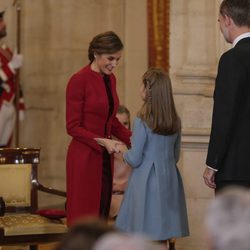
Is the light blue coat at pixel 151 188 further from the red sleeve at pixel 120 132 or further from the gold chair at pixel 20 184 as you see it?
the gold chair at pixel 20 184

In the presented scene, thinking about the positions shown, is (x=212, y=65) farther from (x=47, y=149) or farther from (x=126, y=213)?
(x=47, y=149)

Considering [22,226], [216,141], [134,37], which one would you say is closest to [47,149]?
[134,37]

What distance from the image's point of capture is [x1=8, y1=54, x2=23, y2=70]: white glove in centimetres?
807

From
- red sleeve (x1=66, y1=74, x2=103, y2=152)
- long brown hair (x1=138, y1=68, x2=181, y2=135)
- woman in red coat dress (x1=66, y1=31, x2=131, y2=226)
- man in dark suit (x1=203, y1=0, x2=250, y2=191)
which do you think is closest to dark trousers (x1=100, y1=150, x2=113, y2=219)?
woman in red coat dress (x1=66, y1=31, x2=131, y2=226)

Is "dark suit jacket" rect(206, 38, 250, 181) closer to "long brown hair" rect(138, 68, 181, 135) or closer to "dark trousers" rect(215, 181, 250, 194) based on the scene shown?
"dark trousers" rect(215, 181, 250, 194)

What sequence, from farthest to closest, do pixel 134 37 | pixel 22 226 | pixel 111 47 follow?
pixel 134 37 < pixel 22 226 < pixel 111 47

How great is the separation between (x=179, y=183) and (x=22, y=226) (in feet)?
3.78

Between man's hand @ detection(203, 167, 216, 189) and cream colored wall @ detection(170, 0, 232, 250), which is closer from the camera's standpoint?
man's hand @ detection(203, 167, 216, 189)

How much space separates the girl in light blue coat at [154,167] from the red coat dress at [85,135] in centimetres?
24

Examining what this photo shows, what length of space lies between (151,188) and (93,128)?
55 cm

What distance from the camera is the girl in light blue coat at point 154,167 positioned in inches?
183

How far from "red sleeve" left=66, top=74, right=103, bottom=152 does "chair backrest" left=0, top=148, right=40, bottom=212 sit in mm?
1081

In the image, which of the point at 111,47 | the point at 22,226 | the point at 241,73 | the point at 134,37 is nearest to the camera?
the point at 241,73

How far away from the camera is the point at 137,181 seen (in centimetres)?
473
